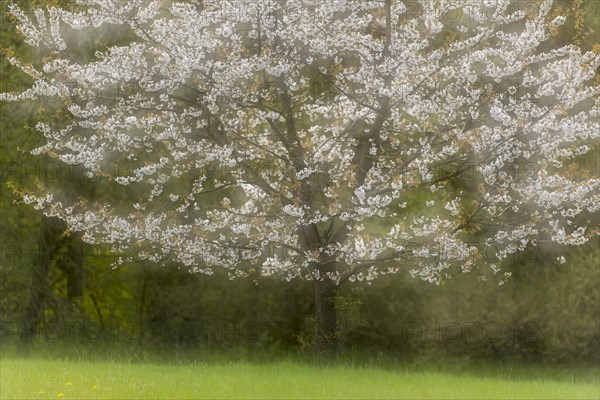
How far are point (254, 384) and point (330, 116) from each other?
13.2 ft

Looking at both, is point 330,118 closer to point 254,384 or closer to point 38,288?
point 254,384

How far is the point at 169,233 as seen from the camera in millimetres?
11406

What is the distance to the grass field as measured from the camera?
9.58 m

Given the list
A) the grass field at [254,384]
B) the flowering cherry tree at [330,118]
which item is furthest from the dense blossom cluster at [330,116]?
the grass field at [254,384]

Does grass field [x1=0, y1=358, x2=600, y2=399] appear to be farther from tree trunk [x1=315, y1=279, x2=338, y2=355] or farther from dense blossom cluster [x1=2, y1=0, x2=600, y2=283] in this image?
dense blossom cluster [x1=2, y1=0, x2=600, y2=283]

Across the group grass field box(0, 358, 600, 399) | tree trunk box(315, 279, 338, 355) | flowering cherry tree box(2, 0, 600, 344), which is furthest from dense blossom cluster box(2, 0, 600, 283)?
grass field box(0, 358, 600, 399)

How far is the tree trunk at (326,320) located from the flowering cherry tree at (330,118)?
3 cm

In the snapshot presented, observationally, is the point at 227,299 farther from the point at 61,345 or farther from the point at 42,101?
the point at 42,101

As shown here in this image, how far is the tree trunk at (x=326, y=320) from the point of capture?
12148 millimetres

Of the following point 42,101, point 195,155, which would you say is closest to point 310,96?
point 195,155

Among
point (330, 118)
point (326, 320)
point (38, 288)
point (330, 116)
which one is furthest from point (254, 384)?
point (38, 288)

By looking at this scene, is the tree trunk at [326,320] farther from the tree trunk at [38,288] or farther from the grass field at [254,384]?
the tree trunk at [38,288]

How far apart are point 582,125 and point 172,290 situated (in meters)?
7.53

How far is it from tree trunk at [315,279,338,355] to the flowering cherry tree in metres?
0.03
